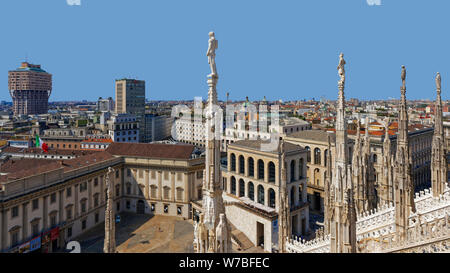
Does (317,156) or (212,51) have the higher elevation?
(212,51)

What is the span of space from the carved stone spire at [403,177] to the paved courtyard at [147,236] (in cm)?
2818

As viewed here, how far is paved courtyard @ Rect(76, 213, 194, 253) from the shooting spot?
4153 cm

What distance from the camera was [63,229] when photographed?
43156mm

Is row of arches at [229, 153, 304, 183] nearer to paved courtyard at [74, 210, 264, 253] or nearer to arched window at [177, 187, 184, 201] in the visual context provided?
arched window at [177, 187, 184, 201]

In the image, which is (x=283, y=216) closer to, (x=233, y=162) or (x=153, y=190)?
(x=233, y=162)

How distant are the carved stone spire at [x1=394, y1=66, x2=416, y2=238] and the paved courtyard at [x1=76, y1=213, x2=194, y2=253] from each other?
28.2m

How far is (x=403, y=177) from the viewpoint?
686 inches

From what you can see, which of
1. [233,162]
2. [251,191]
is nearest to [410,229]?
[251,191]

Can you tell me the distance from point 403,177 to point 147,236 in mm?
36817

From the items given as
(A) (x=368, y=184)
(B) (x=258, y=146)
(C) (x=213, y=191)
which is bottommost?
(A) (x=368, y=184)

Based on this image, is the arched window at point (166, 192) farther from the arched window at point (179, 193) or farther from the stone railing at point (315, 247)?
the stone railing at point (315, 247)

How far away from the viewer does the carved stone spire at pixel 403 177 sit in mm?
17297

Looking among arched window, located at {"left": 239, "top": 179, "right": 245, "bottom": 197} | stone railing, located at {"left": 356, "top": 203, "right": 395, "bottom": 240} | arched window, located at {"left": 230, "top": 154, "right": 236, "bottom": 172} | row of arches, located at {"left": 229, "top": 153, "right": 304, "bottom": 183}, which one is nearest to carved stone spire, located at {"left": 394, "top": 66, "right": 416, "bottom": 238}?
stone railing, located at {"left": 356, "top": 203, "right": 395, "bottom": 240}
